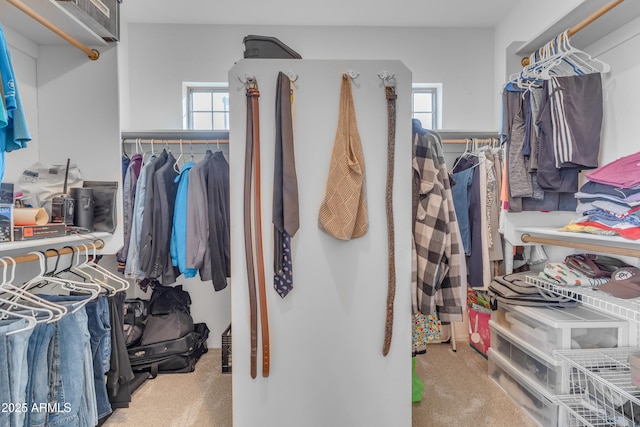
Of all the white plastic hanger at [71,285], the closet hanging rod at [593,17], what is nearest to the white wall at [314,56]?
the closet hanging rod at [593,17]

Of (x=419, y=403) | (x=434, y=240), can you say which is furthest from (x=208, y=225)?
(x=419, y=403)

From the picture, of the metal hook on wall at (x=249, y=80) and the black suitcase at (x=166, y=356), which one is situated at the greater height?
the metal hook on wall at (x=249, y=80)

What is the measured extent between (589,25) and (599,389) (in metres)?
1.65

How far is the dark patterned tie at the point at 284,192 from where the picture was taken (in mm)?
1228

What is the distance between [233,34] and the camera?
2.58m

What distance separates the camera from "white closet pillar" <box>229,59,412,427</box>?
4.17 ft

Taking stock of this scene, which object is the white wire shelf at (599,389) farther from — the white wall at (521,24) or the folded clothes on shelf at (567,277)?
the white wall at (521,24)

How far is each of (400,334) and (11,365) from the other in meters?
1.37

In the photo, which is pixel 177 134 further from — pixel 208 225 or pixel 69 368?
pixel 69 368

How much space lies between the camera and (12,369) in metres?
1.01

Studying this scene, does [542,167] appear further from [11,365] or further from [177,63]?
[177,63]

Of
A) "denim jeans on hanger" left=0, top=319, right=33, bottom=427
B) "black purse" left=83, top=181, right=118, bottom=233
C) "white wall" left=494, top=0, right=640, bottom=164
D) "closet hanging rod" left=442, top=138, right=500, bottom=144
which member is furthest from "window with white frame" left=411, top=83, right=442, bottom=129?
"denim jeans on hanger" left=0, top=319, right=33, bottom=427

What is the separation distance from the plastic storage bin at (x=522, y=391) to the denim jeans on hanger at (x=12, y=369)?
2.19 meters

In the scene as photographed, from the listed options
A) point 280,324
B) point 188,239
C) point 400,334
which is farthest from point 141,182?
point 400,334
